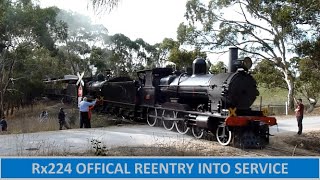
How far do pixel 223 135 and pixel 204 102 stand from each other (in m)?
1.92

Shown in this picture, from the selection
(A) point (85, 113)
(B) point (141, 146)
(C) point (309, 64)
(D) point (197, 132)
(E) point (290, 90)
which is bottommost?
(B) point (141, 146)

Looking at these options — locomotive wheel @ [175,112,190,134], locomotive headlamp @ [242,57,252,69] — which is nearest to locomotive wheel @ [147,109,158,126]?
locomotive wheel @ [175,112,190,134]

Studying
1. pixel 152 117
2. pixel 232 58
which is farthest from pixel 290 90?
pixel 232 58

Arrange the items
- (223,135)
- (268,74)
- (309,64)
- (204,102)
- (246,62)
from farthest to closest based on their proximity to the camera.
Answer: (268,74) < (309,64) < (204,102) < (246,62) < (223,135)

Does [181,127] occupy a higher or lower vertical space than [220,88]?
lower

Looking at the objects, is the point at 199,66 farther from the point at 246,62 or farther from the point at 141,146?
the point at 141,146

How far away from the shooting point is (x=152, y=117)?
16.3 meters

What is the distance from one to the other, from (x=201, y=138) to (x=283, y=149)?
2.53 meters

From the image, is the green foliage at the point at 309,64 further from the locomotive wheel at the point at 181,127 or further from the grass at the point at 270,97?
the locomotive wheel at the point at 181,127

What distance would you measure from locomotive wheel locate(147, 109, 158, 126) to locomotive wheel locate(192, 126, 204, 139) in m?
3.16

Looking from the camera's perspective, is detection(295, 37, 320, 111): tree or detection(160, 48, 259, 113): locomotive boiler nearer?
detection(160, 48, 259, 113): locomotive boiler

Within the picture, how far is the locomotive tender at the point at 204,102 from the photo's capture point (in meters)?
11.1

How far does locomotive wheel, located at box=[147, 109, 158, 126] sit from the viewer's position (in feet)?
52.4

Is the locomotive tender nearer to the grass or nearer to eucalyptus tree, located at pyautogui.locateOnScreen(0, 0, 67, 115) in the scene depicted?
eucalyptus tree, located at pyautogui.locateOnScreen(0, 0, 67, 115)
